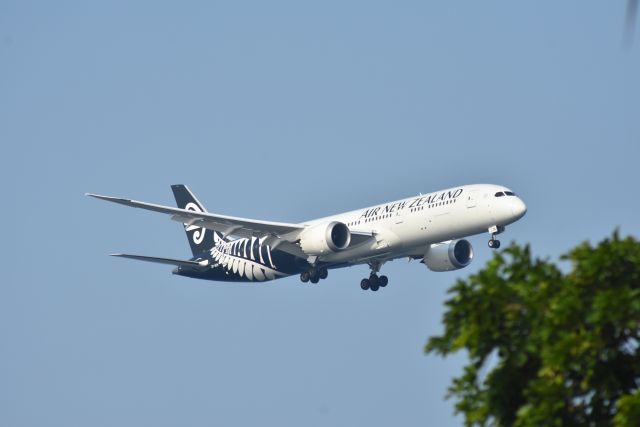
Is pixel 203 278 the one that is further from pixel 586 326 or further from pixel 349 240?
pixel 586 326

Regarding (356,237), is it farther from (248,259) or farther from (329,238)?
(248,259)

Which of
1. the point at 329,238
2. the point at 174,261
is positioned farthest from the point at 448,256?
the point at 174,261

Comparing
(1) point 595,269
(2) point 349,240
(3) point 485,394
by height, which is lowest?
(3) point 485,394

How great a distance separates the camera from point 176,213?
6431 cm

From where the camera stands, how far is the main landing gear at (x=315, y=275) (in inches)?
2596

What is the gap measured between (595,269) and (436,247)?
44393 millimetres

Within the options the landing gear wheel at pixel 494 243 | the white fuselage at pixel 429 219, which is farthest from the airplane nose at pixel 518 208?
the landing gear wheel at pixel 494 243

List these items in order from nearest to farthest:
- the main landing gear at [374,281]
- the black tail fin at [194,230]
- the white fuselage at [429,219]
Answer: the white fuselage at [429,219], the main landing gear at [374,281], the black tail fin at [194,230]

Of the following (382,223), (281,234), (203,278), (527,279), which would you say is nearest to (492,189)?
(382,223)

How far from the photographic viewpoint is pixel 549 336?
24.1 metres

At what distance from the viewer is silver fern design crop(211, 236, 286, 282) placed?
2704 inches

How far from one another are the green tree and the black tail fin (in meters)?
47.8

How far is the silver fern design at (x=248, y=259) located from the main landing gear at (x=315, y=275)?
96.0 inches

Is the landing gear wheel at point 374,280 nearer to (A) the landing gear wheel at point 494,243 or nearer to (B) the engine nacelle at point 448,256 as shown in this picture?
(B) the engine nacelle at point 448,256
